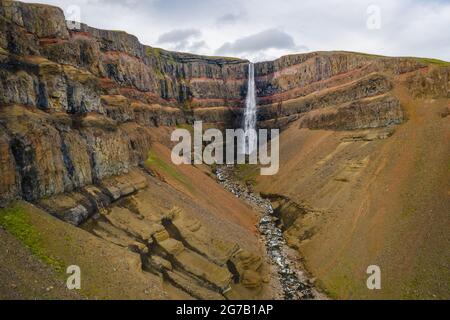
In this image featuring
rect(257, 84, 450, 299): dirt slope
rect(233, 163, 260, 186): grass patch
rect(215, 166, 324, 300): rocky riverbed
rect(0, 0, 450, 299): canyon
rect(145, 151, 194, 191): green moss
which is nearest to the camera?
rect(0, 0, 450, 299): canyon

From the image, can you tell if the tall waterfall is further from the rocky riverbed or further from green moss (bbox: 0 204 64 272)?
green moss (bbox: 0 204 64 272)

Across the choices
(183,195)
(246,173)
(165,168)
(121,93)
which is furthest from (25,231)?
(246,173)

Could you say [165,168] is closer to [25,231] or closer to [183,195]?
[183,195]

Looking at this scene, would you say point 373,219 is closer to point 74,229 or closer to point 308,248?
point 308,248

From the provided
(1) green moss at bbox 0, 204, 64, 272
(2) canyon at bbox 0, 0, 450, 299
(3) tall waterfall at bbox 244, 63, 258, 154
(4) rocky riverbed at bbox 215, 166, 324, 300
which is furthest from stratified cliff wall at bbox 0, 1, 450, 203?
(4) rocky riverbed at bbox 215, 166, 324, 300

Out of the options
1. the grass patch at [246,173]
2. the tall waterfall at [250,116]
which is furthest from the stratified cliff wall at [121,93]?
the grass patch at [246,173]
